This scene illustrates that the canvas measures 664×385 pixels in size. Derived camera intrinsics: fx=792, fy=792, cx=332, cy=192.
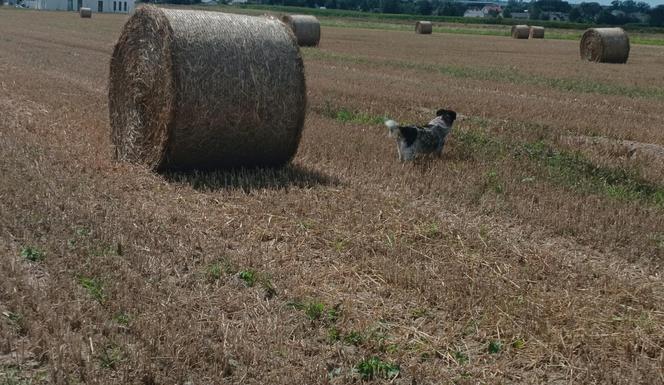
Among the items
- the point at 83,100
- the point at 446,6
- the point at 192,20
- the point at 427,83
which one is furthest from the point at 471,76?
the point at 446,6

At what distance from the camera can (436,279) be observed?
5.14 m

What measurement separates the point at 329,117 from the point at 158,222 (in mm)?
6219

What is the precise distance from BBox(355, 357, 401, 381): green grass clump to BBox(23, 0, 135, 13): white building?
87.6 m

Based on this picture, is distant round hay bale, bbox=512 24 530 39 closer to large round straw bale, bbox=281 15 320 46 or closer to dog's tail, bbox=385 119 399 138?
large round straw bale, bbox=281 15 320 46

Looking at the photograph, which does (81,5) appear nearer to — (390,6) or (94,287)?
(390,6)

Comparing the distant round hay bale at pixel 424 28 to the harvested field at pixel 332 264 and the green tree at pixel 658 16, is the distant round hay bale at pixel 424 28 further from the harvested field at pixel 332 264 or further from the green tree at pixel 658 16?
the green tree at pixel 658 16

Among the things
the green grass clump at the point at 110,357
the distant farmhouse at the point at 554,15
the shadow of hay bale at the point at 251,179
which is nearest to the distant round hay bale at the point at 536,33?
the shadow of hay bale at the point at 251,179

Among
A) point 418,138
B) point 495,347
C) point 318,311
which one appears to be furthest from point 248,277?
point 418,138

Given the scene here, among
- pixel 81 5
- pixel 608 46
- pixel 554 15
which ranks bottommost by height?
pixel 81 5

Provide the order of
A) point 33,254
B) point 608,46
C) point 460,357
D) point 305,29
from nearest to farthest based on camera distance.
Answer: point 460,357 → point 33,254 → point 608,46 → point 305,29

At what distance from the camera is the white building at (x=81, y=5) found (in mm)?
→ 88281

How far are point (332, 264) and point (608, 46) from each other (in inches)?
946

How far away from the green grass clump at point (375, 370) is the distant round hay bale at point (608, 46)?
25227mm

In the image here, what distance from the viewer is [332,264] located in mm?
5430
